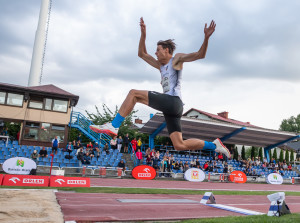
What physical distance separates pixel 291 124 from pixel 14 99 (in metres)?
77.7

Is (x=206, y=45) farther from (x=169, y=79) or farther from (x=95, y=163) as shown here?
(x=95, y=163)

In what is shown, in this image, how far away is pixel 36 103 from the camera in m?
24.3

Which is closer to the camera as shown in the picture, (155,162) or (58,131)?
(155,162)

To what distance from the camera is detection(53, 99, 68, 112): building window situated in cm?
2461

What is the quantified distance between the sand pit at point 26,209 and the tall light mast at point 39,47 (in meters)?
36.9

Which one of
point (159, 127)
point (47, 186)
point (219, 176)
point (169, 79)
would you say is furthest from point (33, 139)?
point (169, 79)

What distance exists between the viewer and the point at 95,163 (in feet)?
64.8

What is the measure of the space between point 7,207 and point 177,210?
454 cm

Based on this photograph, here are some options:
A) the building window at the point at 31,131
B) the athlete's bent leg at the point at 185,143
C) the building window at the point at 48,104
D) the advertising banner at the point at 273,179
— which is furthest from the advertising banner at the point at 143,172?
the athlete's bent leg at the point at 185,143

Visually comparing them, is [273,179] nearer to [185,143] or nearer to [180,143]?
[185,143]

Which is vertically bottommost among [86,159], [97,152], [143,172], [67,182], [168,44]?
[67,182]

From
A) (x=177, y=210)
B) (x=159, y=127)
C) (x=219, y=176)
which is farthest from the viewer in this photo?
(x=159, y=127)

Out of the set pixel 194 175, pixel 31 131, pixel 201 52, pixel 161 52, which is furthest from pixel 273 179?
pixel 201 52

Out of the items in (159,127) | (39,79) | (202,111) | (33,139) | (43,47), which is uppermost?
(43,47)
